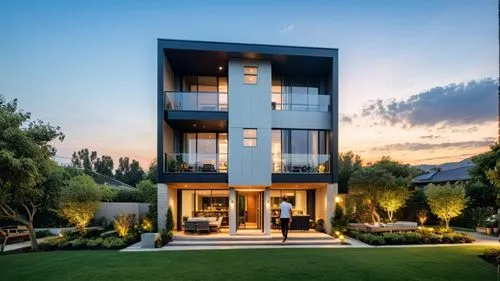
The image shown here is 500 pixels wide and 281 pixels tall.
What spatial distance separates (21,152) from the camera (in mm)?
11359

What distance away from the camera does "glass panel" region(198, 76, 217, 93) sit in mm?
17453

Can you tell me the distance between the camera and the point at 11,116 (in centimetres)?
1095

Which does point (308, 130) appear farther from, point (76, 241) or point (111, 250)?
point (76, 241)

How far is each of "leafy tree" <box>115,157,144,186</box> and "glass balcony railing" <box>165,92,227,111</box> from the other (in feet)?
130

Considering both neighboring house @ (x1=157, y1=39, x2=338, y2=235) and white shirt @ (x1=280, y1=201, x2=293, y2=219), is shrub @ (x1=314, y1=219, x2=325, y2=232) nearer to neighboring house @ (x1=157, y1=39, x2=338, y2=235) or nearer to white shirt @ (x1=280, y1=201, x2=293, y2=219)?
neighboring house @ (x1=157, y1=39, x2=338, y2=235)

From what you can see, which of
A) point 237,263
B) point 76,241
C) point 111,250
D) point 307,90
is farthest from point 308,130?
point 76,241

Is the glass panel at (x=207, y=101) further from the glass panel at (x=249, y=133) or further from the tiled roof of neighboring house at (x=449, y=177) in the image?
the tiled roof of neighboring house at (x=449, y=177)

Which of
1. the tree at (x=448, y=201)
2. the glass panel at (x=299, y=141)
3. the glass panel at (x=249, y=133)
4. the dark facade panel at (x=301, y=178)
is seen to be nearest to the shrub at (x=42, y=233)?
the glass panel at (x=249, y=133)

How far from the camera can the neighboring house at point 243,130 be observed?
593 inches

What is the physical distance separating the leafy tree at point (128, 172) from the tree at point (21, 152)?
39.9 metres

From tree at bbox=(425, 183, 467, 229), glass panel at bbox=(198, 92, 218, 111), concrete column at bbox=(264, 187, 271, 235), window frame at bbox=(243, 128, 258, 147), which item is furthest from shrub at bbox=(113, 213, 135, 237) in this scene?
tree at bbox=(425, 183, 467, 229)

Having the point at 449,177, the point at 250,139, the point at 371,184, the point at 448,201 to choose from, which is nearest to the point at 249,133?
the point at 250,139

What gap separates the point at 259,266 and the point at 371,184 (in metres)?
8.67

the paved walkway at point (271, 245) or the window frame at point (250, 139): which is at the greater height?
the window frame at point (250, 139)
